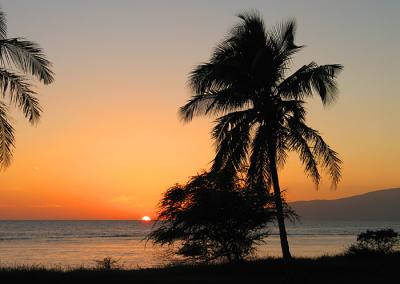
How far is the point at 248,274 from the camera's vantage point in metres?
20.9

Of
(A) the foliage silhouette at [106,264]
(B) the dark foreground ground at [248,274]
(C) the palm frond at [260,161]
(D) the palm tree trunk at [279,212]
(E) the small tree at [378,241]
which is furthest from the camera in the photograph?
(E) the small tree at [378,241]

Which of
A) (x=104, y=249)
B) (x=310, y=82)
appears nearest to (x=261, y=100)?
(x=310, y=82)

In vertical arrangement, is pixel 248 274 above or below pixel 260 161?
below

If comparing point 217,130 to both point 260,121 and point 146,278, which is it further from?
point 146,278

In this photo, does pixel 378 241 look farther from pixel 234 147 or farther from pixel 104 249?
pixel 104 249

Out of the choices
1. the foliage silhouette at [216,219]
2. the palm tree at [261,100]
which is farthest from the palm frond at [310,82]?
the foliage silhouette at [216,219]

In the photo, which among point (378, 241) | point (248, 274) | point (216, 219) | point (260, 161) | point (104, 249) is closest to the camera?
point (260, 161)

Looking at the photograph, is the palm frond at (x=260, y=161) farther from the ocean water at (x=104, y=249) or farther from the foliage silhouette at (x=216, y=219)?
the ocean water at (x=104, y=249)

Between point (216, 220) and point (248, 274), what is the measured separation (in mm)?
5017

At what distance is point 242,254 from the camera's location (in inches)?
1050

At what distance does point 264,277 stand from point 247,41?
29.6 feet

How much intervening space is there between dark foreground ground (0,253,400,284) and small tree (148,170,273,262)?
9.59 feet

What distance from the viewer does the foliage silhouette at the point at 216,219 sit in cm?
2558

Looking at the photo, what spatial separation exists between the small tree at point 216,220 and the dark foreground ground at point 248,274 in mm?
2922
